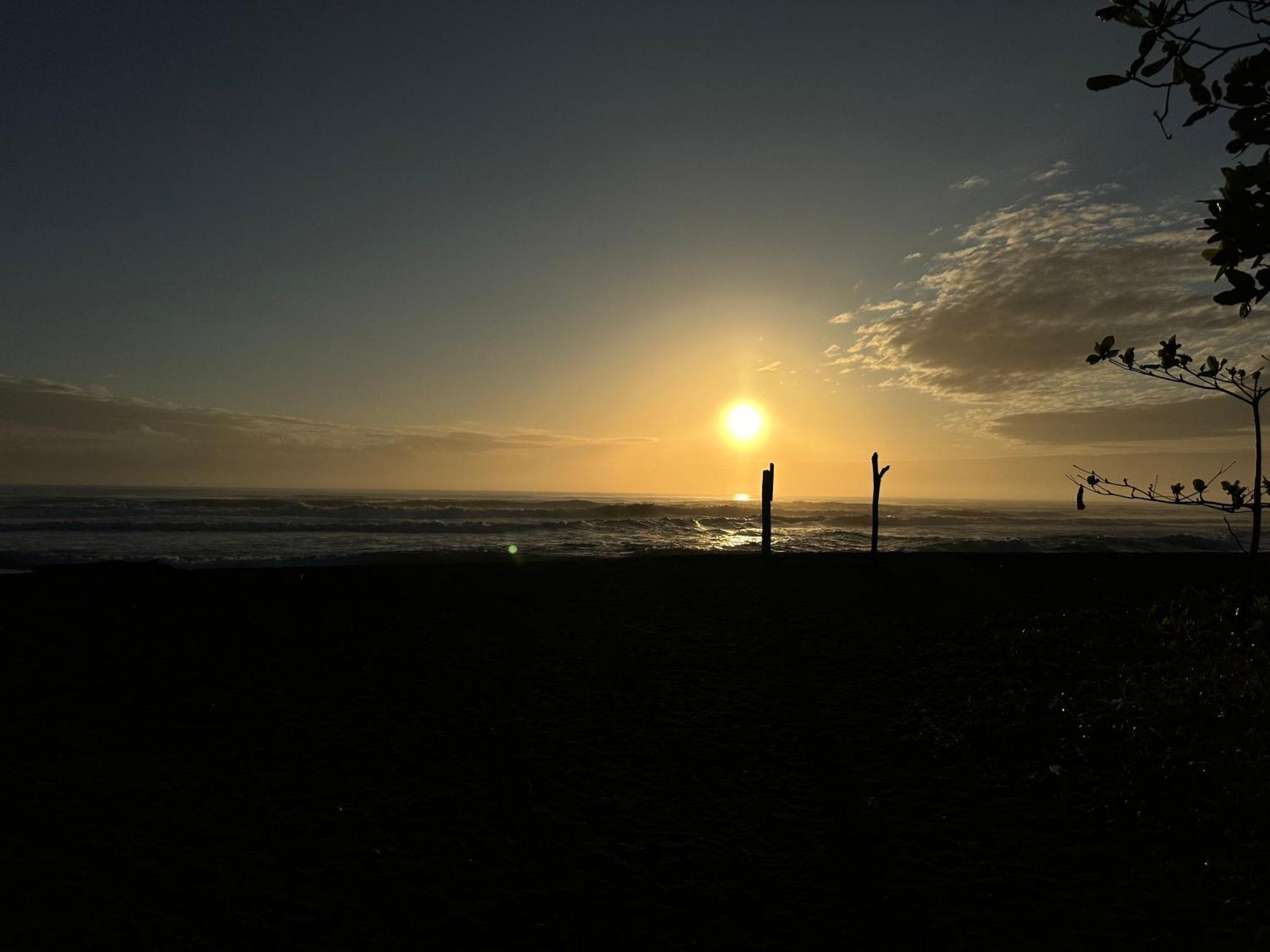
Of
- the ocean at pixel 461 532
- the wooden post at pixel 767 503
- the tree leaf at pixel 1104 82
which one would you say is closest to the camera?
the tree leaf at pixel 1104 82

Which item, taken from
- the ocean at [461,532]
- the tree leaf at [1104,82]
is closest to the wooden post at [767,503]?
the ocean at [461,532]

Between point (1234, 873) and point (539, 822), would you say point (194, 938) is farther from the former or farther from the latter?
point (1234, 873)

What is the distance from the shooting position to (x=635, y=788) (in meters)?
5.62

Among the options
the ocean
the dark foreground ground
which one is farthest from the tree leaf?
the ocean

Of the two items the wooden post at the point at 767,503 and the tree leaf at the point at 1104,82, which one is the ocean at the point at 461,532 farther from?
the tree leaf at the point at 1104,82

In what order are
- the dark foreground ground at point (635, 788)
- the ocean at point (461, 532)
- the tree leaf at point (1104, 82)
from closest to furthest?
the tree leaf at point (1104, 82), the dark foreground ground at point (635, 788), the ocean at point (461, 532)

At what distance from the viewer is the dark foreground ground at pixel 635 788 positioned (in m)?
3.75

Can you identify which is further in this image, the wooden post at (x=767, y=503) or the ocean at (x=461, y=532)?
the ocean at (x=461, y=532)

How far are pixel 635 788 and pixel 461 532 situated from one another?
33.7m

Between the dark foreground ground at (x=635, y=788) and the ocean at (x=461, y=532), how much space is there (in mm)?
16201

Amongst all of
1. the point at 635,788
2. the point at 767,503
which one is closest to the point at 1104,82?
the point at 635,788

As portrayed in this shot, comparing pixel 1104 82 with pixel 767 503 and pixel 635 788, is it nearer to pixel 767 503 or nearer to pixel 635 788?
pixel 635 788

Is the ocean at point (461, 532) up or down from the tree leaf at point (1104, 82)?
down

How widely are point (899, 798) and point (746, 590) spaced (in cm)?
1006
